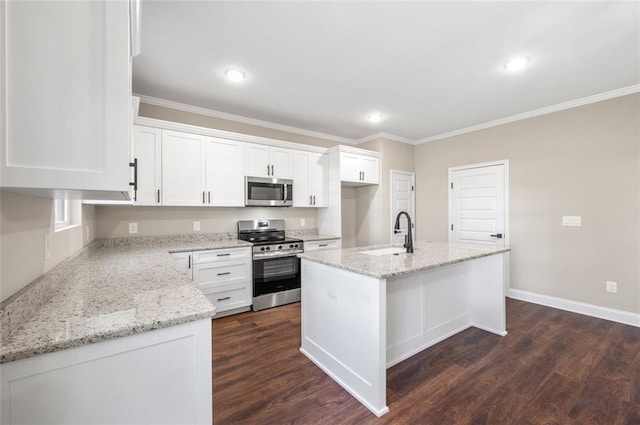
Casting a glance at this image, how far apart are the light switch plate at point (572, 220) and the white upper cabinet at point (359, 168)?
8.35 feet

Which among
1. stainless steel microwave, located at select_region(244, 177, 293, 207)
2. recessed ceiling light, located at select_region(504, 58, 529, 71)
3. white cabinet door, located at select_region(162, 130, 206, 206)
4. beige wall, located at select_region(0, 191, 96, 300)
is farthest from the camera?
stainless steel microwave, located at select_region(244, 177, 293, 207)

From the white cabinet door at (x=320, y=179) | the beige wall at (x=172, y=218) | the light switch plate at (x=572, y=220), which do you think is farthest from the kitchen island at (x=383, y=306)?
the beige wall at (x=172, y=218)

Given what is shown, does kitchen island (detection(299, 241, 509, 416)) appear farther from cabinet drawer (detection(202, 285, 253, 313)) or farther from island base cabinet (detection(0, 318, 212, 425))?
cabinet drawer (detection(202, 285, 253, 313))

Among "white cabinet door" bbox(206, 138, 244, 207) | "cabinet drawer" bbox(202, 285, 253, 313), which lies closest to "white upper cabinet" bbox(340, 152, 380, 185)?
"white cabinet door" bbox(206, 138, 244, 207)

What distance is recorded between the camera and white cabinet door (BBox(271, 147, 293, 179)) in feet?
13.0

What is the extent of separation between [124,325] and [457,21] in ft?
8.74

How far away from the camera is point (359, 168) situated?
4.54 m

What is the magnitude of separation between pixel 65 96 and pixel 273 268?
2921 millimetres

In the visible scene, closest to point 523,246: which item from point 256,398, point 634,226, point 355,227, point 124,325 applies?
point 634,226

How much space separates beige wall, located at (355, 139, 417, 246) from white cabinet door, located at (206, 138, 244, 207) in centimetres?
234

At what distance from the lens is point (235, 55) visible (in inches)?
95.8

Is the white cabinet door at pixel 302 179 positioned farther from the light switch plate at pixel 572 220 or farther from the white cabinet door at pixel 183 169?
the light switch plate at pixel 572 220

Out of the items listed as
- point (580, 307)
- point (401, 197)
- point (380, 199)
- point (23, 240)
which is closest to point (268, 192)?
point (380, 199)

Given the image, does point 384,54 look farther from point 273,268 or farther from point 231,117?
point 273,268
